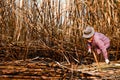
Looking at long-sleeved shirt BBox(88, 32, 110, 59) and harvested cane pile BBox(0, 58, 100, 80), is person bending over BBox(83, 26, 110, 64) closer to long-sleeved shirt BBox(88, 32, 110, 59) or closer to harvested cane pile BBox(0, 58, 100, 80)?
long-sleeved shirt BBox(88, 32, 110, 59)

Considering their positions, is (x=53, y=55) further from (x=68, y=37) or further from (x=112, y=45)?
(x=112, y=45)

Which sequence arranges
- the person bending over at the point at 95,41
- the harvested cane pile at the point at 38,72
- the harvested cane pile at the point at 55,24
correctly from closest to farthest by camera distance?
the harvested cane pile at the point at 38,72
the person bending over at the point at 95,41
the harvested cane pile at the point at 55,24

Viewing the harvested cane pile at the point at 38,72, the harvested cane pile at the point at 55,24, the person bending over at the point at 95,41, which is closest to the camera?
the harvested cane pile at the point at 38,72

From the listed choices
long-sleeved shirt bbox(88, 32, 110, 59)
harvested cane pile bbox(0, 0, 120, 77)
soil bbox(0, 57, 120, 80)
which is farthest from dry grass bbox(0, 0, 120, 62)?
soil bbox(0, 57, 120, 80)

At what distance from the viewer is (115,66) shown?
1625mm

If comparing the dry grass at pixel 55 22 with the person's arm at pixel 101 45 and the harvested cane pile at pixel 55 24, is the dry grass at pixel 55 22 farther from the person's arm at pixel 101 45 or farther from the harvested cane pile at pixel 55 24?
the person's arm at pixel 101 45

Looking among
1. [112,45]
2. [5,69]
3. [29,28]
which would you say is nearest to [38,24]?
[29,28]

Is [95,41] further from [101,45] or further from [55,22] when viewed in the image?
[55,22]

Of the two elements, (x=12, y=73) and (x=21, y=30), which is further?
(x=21, y=30)

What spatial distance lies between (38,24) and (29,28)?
0.23ft

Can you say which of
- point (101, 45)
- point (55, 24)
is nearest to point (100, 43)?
point (101, 45)

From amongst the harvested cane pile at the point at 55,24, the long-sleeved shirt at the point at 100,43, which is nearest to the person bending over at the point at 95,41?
the long-sleeved shirt at the point at 100,43

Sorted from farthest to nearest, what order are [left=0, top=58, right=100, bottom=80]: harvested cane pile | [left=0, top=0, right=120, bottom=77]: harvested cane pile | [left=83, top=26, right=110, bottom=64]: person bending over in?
[left=0, top=0, right=120, bottom=77]: harvested cane pile < [left=83, top=26, right=110, bottom=64]: person bending over < [left=0, top=58, right=100, bottom=80]: harvested cane pile

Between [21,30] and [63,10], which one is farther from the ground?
[63,10]
